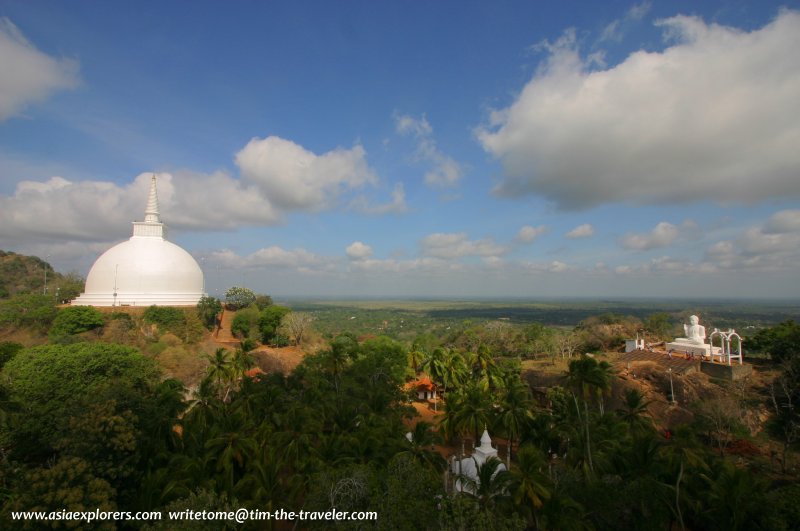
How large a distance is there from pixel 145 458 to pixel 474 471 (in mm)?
Answer: 12976

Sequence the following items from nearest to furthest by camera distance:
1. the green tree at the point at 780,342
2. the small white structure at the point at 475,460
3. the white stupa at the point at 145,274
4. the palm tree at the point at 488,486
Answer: the palm tree at the point at 488,486 → the small white structure at the point at 475,460 → the green tree at the point at 780,342 → the white stupa at the point at 145,274

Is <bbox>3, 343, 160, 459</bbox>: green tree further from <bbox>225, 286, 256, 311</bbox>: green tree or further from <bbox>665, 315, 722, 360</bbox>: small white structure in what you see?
<bbox>665, 315, 722, 360</bbox>: small white structure

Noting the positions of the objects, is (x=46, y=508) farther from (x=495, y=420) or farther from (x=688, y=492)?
(x=688, y=492)

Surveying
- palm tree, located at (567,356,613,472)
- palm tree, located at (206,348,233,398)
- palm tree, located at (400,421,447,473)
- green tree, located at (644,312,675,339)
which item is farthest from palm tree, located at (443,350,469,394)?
green tree, located at (644,312,675,339)

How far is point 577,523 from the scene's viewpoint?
12.5 metres

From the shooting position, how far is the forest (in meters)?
11.5

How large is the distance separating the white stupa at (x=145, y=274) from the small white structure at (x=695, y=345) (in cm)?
5283

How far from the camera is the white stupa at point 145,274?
45844 millimetres

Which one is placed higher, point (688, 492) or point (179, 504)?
point (179, 504)

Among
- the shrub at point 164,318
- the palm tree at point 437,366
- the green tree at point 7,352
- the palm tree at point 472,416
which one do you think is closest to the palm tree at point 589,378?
the palm tree at point 472,416

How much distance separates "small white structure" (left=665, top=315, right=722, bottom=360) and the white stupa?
52.8 meters

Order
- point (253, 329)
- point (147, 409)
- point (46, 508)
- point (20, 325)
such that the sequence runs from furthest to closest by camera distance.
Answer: point (253, 329) < point (20, 325) < point (147, 409) < point (46, 508)

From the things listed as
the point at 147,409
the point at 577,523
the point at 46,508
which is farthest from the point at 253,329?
the point at 577,523

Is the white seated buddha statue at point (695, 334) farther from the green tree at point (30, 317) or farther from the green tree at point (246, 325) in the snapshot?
Result: the green tree at point (30, 317)
